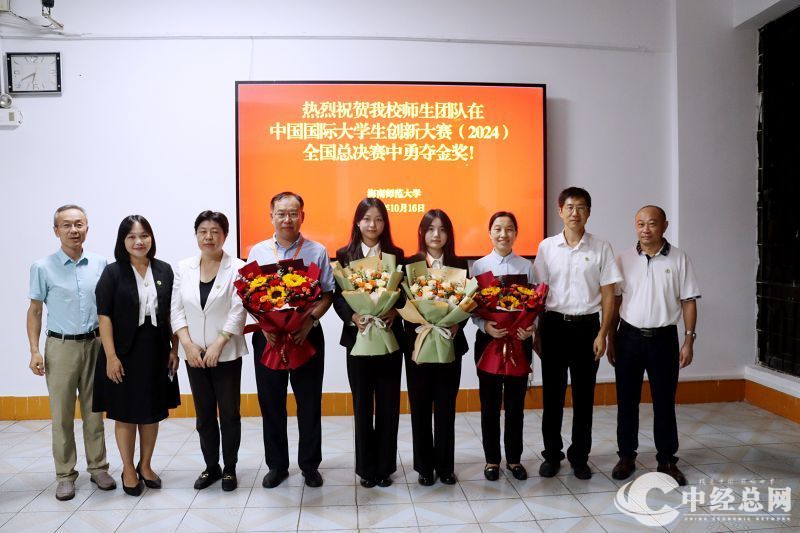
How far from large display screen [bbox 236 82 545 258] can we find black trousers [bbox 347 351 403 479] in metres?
1.47

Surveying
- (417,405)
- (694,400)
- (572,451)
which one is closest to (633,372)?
(572,451)

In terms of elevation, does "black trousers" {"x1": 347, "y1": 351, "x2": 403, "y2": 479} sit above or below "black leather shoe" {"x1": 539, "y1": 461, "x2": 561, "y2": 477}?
above

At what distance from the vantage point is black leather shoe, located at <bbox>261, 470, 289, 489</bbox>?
290cm

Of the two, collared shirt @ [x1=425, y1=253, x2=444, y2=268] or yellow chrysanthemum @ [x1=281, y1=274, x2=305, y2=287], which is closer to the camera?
yellow chrysanthemum @ [x1=281, y1=274, x2=305, y2=287]

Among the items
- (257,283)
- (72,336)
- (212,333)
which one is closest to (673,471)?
(257,283)

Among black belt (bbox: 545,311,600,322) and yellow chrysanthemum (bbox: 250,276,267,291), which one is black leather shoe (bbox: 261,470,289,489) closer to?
yellow chrysanthemum (bbox: 250,276,267,291)

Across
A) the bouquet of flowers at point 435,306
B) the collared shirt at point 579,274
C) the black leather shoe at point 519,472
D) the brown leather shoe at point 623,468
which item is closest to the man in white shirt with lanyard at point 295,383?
the bouquet of flowers at point 435,306

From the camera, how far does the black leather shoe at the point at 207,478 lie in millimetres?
2898

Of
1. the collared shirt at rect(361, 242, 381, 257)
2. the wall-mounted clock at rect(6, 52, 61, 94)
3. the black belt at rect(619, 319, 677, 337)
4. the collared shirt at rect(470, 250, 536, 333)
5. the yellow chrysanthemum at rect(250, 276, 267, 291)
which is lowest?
the black belt at rect(619, 319, 677, 337)

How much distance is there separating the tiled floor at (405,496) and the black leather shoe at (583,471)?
0.04 m

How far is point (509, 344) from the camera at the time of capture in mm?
2826

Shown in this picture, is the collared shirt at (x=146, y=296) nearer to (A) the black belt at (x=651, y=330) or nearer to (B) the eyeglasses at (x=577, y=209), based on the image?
(B) the eyeglasses at (x=577, y=209)

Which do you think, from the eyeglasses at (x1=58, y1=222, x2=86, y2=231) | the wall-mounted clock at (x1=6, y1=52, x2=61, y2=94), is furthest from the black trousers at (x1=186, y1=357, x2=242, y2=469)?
the wall-mounted clock at (x1=6, y1=52, x2=61, y2=94)

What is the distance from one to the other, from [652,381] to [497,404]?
84 centimetres
